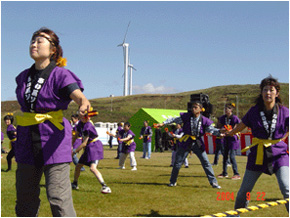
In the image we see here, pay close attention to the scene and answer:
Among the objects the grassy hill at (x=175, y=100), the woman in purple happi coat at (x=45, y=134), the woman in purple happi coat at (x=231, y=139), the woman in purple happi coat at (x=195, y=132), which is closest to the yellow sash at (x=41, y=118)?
the woman in purple happi coat at (x=45, y=134)

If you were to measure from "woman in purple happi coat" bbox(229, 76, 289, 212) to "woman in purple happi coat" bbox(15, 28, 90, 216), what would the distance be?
256 centimetres

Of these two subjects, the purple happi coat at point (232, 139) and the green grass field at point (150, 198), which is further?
the purple happi coat at point (232, 139)

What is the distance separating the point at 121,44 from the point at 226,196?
5021cm

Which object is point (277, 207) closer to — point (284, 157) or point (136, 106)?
point (284, 157)

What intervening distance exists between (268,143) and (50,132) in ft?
9.66

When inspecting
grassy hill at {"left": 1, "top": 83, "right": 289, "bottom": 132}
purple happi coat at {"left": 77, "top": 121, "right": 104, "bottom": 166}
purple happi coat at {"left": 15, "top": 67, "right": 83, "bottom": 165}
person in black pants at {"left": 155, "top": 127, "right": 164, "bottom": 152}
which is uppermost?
grassy hill at {"left": 1, "top": 83, "right": 289, "bottom": 132}

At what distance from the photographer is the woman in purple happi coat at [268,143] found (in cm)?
508

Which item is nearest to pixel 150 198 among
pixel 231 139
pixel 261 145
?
pixel 261 145

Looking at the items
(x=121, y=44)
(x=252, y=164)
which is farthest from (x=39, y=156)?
(x=121, y=44)

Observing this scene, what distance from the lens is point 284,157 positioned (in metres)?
5.15

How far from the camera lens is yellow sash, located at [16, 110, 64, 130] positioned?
360 centimetres

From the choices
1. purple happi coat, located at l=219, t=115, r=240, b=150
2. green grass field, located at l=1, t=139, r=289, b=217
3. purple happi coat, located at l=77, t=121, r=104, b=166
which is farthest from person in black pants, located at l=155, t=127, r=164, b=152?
purple happi coat, located at l=77, t=121, r=104, b=166
